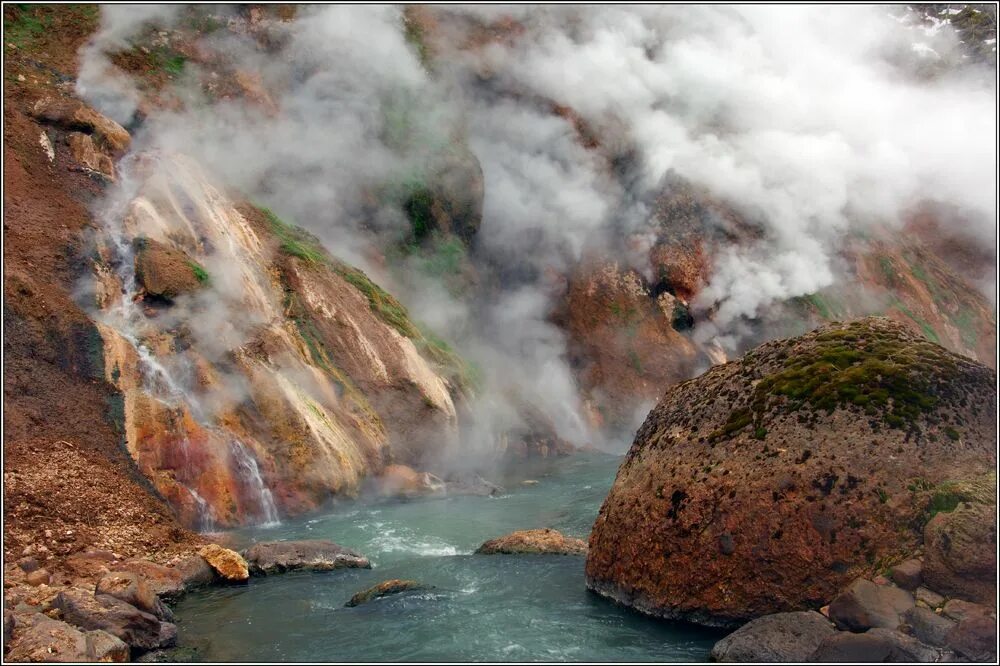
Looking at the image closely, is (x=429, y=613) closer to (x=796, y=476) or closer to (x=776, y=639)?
(x=776, y=639)

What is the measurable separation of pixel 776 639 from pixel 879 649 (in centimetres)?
127

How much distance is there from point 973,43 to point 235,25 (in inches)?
2084

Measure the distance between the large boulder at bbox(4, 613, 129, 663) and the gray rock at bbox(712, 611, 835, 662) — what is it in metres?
7.31

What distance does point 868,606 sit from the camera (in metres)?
9.34

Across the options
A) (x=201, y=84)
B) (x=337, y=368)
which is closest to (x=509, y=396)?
(x=337, y=368)

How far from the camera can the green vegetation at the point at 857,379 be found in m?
11.0

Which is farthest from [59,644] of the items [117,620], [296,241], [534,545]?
[296,241]

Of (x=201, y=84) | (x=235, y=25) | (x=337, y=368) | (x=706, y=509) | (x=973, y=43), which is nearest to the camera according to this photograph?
(x=706, y=509)

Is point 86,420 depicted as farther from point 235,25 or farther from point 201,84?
point 235,25

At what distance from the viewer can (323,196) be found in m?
29.6

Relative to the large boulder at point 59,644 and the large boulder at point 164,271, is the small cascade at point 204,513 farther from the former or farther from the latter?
the large boulder at point 59,644

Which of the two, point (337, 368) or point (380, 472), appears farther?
point (337, 368)

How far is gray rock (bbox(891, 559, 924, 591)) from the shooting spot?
9414mm

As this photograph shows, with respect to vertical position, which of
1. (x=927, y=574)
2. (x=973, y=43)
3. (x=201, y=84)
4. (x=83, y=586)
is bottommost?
(x=83, y=586)
